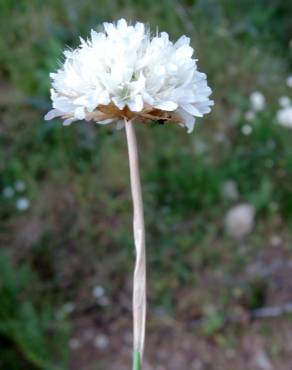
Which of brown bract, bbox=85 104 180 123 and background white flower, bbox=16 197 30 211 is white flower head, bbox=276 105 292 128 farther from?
brown bract, bbox=85 104 180 123

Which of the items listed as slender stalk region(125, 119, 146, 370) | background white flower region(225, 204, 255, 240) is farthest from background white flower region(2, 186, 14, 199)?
slender stalk region(125, 119, 146, 370)

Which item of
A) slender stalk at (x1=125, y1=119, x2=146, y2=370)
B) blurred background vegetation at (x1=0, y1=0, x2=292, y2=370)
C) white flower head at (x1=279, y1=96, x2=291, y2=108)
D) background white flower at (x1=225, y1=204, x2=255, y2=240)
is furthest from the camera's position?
white flower head at (x1=279, y1=96, x2=291, y2=108)

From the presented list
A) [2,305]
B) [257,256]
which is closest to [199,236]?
[257,256]

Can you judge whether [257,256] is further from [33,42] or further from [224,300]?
[33,42]

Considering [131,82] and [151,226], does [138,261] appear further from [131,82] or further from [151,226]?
[151,226]

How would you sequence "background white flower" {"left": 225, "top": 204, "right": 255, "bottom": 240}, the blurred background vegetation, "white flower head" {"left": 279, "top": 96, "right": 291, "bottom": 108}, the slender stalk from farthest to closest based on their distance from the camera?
"white flower head" {"left": 279, "top": 96, "right": 291, "bottom": 108}, "background white flower" {"left": 225, "top": 204, "right": 255, "bottom": 240}, the blurred background vegetation, the slender stalk

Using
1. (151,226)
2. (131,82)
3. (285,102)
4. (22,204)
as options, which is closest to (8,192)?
(22,204)
